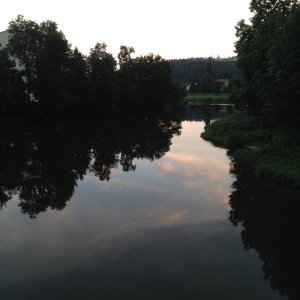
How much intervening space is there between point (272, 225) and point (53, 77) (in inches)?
1956

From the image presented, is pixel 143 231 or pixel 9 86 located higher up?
pixel 9 86

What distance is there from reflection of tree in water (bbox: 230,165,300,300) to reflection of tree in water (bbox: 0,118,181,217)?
9.23 metres

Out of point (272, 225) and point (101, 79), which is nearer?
point (272, 225)

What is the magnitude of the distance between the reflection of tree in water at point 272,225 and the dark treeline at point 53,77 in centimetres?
4238

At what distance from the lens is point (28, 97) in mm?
60938

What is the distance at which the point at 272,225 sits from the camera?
56.0 feet

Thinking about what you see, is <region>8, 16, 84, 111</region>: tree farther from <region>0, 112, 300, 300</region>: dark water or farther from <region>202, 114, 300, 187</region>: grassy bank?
<region>0, 112, 300, 300</region>: dark water

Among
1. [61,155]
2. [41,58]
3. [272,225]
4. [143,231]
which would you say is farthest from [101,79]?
[272,225]

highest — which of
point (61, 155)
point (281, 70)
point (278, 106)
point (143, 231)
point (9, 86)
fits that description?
point (281, 70)

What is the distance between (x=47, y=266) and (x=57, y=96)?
50.2 meters

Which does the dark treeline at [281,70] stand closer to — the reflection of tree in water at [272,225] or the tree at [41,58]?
the reflection of tree in water at [272,225]

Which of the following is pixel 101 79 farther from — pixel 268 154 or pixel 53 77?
pixel 268 154

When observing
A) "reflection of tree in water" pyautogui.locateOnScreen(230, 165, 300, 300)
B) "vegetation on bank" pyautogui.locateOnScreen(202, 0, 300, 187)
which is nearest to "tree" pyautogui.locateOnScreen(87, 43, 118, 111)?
"vegetation on bank" pyautogui.locateOnScreen(202, 0, 300, 187)

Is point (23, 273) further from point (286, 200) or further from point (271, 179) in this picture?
point (271, 179)
